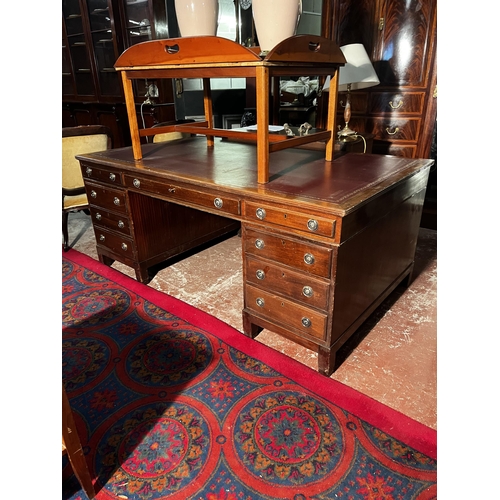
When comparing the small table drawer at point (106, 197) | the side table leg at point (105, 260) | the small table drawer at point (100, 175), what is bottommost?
the side table leg at point (105, 260)

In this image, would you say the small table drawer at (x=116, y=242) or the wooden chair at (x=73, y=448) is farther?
the small table drawer at (x=116, y=242)

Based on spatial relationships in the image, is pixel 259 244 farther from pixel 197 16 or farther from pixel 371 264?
pixel 197 16

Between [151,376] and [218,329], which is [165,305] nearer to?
[218,329]

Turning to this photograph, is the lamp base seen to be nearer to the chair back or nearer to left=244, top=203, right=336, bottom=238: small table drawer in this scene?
left=244, top=203, right=336, bottom=238: small table drawer

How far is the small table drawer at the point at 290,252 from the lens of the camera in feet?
5.15

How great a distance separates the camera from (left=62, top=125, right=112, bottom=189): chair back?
2996mm

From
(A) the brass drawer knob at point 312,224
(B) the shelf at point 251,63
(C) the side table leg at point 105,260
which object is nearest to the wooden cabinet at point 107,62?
(C) the side table leg at point 105,260

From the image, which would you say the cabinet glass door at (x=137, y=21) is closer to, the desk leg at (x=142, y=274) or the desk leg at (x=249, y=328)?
the desk leg at (x=142, y=274)

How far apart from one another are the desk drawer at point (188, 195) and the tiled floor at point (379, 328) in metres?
0.73

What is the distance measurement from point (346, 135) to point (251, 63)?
4.43 ft

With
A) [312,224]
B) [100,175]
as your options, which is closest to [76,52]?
[100,175]

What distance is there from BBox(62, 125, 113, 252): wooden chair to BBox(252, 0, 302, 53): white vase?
1.87 m

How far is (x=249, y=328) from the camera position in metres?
2.04

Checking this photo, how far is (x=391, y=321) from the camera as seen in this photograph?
2.20 m
